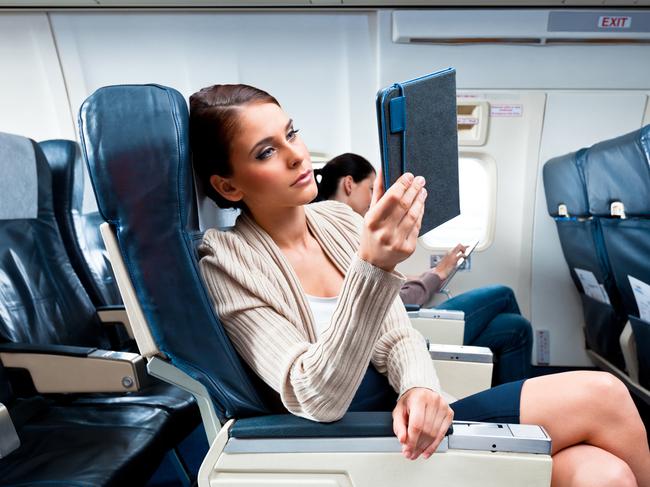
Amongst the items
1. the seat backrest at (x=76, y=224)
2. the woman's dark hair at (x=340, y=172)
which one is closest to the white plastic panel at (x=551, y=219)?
the woman's dark hair at (x=340, y=172)

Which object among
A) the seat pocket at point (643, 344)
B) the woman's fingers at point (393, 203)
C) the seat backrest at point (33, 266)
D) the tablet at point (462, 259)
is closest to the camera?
the woman's fingers at point (393, 203)

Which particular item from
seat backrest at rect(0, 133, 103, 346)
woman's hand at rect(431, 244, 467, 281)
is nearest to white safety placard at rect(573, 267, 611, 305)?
woman's hand at rect(431, 244, 467, 281)

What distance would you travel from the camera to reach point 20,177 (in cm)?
161

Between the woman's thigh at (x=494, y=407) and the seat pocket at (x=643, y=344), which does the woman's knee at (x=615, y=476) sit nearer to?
the woman's thigh at (x=494, y=407)

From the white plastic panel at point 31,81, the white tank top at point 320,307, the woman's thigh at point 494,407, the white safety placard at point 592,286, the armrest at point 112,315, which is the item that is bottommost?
the white safety placard at point 592,286

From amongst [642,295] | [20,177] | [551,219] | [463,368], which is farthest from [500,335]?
[20,177]

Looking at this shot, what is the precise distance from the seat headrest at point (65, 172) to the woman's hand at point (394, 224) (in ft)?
5.99

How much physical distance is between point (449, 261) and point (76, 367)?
190cm

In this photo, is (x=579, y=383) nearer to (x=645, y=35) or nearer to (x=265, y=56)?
(x=265, y=56)

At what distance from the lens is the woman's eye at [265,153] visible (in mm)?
842

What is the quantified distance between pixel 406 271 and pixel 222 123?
2004 mm

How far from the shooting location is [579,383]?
0.82 meters

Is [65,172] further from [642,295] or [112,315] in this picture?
[642,295]

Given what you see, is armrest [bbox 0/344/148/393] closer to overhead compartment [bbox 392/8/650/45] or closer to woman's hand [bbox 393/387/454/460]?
woman's hand [bbox 393/387/454/460]
